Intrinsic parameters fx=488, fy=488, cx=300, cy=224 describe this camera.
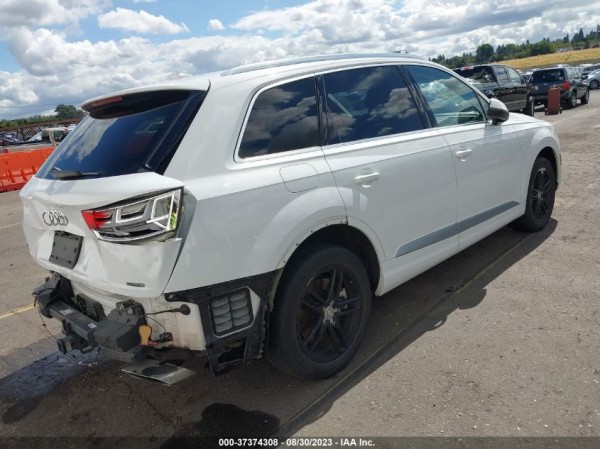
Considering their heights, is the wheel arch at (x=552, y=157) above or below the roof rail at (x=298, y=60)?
below

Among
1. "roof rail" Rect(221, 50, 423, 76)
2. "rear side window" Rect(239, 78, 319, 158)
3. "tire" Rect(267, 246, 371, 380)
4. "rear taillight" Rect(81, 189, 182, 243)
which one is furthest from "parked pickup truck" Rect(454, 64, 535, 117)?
"rear taillight" Rect(81, 189, 182, 243)

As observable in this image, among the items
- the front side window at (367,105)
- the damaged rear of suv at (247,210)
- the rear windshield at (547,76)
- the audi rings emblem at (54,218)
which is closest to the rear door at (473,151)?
the damaged rear of suv at (247,210)

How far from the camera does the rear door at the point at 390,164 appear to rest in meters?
3.10

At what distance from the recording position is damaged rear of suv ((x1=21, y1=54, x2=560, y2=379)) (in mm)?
2402

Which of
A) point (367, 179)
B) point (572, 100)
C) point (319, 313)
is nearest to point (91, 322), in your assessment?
point (319, 313)

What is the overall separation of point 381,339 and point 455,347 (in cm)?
51

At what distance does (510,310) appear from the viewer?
3719mm

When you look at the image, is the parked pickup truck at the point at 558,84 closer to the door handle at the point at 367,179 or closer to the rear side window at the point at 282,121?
the door handle at the point at 367,179

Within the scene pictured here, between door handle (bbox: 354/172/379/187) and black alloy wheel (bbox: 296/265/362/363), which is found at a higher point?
door handle (bbox: 354/172/379/187)

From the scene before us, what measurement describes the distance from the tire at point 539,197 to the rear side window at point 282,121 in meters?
2.93

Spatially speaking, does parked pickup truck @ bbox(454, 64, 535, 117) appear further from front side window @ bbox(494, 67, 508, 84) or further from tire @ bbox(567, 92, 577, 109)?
tire @ bbox(567, 92, 577, 109)

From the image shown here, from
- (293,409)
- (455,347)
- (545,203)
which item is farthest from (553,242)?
(293,409)

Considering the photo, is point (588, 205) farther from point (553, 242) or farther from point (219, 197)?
point (219, 197)

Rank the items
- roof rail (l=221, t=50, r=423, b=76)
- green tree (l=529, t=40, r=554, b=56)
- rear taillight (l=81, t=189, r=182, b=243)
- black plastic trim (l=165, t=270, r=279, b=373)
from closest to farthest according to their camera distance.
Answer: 1. rear taillight (l=81, t=189, r=182, b=243)
2. black plastic trim (l=165, t=270, r=279, b=373)
3. roof rail (l=221, t=50, r=423, b=76)
4. green tree (l=529, t=40, r=554, b=56)
